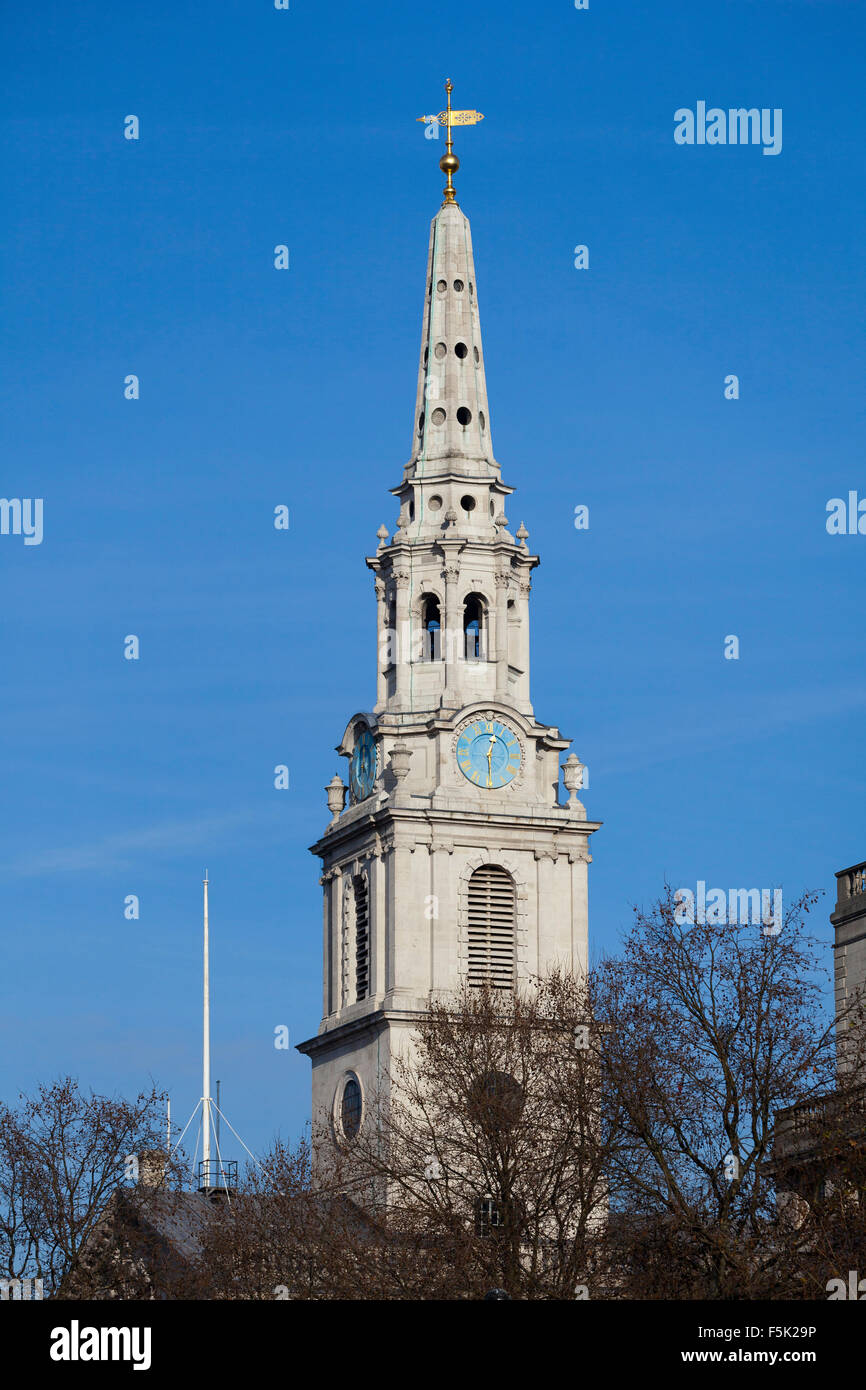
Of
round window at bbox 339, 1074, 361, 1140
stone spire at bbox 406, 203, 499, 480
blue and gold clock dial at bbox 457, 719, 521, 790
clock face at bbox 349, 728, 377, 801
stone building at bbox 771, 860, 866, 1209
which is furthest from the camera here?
stone spire at bbox 406, 203, 499, 480

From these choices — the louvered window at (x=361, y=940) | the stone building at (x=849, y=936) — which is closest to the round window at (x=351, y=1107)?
the louvered window at (x=361, y=940)

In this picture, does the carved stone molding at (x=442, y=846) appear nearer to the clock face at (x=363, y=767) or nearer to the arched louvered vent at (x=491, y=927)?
the arched louvered vent at (x=491, y=927)

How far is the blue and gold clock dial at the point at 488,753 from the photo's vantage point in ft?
376

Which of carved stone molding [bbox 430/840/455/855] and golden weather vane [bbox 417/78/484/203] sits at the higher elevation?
golden weather vane [bbox 417/78/484/203]

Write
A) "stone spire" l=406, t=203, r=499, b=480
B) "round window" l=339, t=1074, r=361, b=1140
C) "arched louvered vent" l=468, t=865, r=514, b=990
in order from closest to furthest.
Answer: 1. "arched louvered vent" l=468, t=865, r=514, b=990
2. "round window" l=339, t=1074, r=361, b=1140
3. "stone spire" l=406, t=203, r=499, b=480

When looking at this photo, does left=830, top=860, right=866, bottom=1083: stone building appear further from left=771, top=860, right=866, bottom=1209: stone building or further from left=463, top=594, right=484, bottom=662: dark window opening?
A: left=463, top=594, right=484, bottom=662: dark window opening

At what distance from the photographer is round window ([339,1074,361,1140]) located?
112 meters

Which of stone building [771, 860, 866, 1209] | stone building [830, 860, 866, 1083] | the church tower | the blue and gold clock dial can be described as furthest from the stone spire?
stone building [771, 860, 866, 1209]

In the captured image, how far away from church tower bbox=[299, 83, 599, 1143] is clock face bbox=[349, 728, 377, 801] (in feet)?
0.39

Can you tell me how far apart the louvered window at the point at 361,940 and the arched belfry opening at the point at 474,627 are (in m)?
10.5

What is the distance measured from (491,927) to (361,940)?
560cm

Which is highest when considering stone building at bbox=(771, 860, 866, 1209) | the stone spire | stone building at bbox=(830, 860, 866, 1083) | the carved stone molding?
the stone spire

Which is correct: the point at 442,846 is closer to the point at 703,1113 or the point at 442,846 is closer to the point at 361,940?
the point at 361,940

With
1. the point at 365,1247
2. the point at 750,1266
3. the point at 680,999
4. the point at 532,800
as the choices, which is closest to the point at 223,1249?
the point at 365,1247
